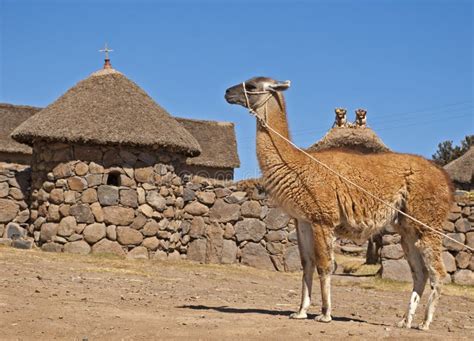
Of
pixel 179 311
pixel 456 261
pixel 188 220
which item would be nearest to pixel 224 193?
pixel 188 220

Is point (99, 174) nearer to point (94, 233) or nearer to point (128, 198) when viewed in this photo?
point (128, 198)

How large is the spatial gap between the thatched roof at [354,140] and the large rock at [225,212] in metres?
3.37

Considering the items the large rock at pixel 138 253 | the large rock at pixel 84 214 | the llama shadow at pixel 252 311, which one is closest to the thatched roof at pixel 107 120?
the large rock at pixel 84 214

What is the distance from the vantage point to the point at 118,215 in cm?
1683

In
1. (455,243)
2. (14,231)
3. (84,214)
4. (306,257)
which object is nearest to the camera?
(306,257)

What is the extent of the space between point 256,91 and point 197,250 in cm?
936

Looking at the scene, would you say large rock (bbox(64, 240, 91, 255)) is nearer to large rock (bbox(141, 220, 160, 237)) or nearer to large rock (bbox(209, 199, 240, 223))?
large rock (bbox(141, 220, 160, 237))

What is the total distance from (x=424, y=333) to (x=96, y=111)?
1156 centimetres

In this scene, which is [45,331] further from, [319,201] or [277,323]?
[319,201]

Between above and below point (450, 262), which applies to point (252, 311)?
below

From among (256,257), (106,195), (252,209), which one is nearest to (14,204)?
(106,195)

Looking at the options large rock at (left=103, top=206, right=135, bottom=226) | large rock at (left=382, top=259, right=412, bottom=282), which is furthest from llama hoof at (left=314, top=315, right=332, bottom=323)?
large rock at (left=103, top=206, right=135, bottom=226)

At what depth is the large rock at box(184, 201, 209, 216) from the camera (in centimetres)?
1764

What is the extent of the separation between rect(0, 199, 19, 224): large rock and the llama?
36.7 feet
